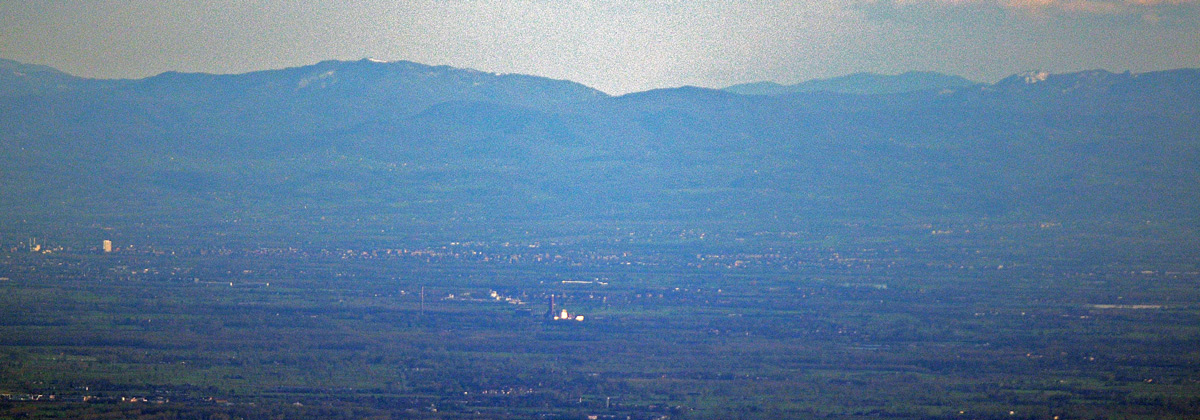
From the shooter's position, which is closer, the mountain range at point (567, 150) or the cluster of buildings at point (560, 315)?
the cluster of buildings at point (560, 315)

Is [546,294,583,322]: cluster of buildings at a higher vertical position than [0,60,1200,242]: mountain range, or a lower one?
lower

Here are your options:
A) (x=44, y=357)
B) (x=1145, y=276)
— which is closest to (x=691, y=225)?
(x=1145, y=276)

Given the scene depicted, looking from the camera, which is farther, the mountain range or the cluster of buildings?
the mountain range

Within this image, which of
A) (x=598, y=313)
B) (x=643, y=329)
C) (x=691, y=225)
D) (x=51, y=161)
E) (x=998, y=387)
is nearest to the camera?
(x=998, y=387)

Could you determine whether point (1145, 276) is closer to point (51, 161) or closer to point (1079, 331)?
point (1079, 331)

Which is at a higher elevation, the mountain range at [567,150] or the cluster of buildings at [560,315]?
the mountain range at [567,150]

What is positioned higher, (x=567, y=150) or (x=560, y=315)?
(x=567, y=150)

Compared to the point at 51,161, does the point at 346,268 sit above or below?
below

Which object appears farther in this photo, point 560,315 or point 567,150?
point 567,150
